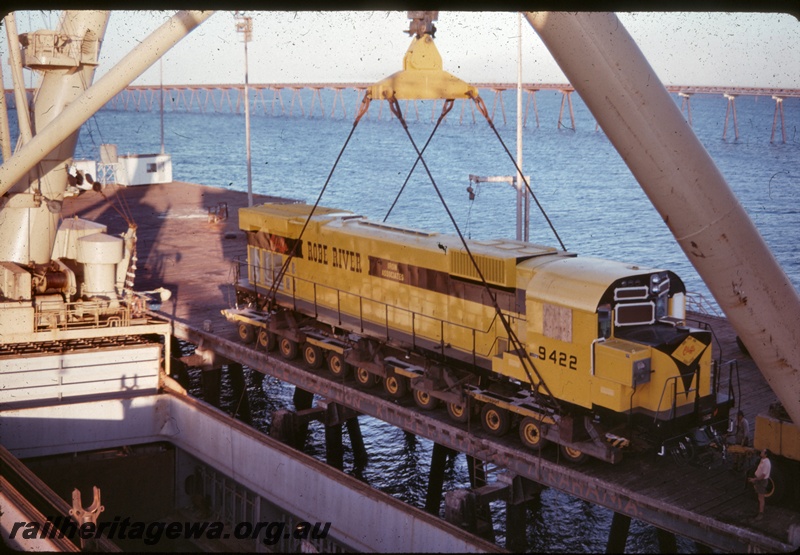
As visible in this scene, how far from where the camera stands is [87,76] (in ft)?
84.2

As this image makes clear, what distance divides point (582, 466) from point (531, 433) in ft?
4.24

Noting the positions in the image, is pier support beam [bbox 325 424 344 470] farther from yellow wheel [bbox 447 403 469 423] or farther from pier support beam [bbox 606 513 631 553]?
pier support beam [bbox 606 513 631 553]

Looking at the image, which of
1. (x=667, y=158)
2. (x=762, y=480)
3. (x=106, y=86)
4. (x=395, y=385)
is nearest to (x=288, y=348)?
(x=395, y=385)

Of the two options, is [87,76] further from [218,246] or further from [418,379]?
[218,246]

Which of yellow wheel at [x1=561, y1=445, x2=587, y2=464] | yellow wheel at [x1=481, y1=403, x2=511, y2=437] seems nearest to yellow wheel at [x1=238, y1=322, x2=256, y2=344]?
yellow wheel at [x1=481, y1=403, x2=511, y2=437]

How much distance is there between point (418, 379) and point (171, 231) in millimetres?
29721

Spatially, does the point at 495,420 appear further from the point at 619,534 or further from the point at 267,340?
the point at 267,340

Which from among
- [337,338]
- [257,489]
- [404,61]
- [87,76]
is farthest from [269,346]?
[404,61]

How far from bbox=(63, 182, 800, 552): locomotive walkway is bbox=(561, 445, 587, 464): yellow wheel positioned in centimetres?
17

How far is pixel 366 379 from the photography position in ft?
71.8

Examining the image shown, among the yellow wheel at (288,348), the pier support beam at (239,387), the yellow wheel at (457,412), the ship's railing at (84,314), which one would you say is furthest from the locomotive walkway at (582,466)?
the pier support beam at (239,387)

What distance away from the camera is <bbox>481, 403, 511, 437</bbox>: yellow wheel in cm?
1811

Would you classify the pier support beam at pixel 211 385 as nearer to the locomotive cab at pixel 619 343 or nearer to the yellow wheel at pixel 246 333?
the yellow wheel at pixel 246 333

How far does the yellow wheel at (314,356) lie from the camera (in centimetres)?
2345
